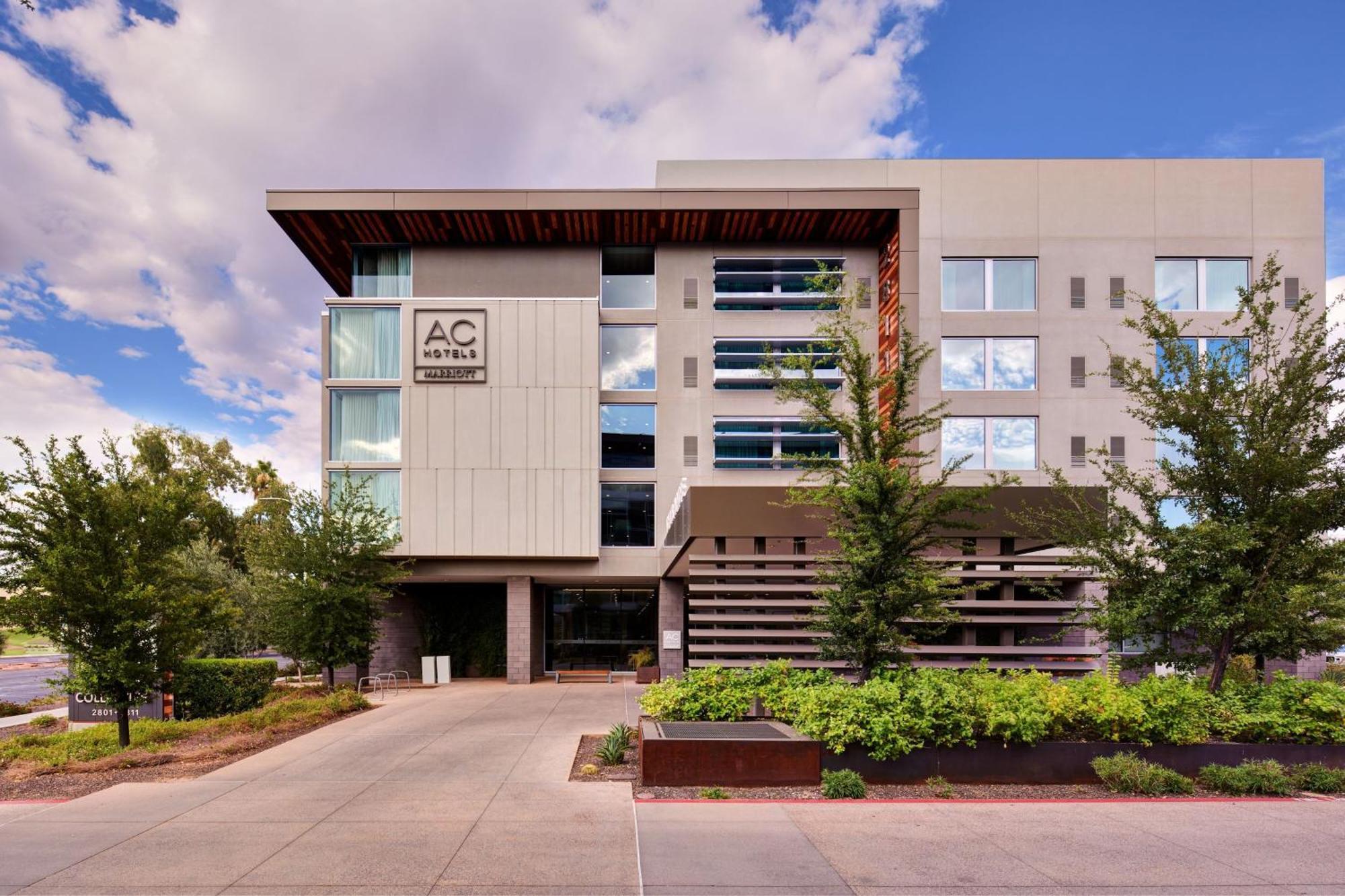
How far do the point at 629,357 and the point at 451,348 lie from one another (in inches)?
252

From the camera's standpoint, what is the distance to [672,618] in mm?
27156

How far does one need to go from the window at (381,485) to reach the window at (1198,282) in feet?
88.9

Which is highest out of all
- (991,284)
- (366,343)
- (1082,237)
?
(1082,237)

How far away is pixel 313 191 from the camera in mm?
26844

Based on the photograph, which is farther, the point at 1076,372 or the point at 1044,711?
the point at 1076,372

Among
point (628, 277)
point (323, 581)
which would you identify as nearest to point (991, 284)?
point (628, 277)

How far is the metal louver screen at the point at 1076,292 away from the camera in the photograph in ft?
87.7

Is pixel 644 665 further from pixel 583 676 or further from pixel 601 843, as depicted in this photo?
pixel 601 843

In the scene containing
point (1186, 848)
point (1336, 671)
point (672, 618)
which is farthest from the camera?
point (672, 618)

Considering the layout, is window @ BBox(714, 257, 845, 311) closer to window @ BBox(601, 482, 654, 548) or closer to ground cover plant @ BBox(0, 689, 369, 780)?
window @ BBox(601, 482, 654, 548)

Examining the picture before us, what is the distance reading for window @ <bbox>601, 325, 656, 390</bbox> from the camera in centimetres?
2858

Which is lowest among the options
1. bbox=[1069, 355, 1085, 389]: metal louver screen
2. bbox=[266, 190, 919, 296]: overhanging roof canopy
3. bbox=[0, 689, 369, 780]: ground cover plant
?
bbox=[0, 689, 369, 780]: ground cover plant

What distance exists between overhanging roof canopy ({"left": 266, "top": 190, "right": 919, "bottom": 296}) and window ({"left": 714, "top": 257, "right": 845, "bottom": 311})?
95cm

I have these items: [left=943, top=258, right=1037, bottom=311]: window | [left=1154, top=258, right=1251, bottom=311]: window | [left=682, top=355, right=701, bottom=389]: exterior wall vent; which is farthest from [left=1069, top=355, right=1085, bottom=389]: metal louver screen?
[left=682, top=355, right=701, bottom=389]: exterior wall vent
